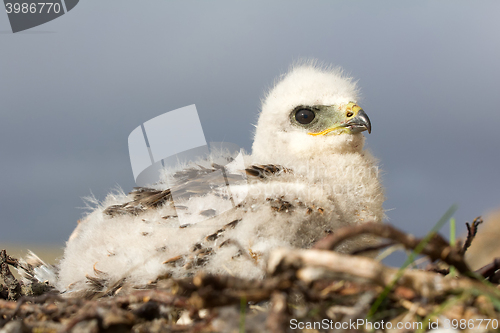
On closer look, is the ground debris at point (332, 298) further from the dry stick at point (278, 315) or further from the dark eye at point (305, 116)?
the dark eye at point (305, 116)

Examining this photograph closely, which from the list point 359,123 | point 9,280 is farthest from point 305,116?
point 9,280

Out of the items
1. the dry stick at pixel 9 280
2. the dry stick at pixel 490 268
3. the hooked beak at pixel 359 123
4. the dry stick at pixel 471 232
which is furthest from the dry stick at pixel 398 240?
the dry stick at pixel 9 280

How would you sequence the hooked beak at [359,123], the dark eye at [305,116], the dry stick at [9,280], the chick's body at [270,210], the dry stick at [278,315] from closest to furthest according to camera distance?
the dry stick at [278,315]
the chick's body at [270,210]
the dry stick at [9,280]
the hooked beak at [359,123]
the dark eye at [305,116]

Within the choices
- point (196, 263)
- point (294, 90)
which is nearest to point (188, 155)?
point (294, 90)

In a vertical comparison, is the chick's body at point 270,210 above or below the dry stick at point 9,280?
above

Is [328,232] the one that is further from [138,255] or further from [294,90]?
[294,90]

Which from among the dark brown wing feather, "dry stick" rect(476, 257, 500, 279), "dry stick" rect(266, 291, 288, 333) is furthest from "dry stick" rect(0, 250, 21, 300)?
"dry stick" rect(476, 257, 500, 279)
